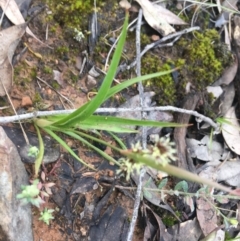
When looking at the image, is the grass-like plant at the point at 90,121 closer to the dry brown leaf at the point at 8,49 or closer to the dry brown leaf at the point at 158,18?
the dry brown leaf at the point at 8,49

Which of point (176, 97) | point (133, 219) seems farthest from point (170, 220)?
point (176, 97)

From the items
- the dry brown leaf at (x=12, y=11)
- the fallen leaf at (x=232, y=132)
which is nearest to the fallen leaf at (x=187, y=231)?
the fallen leaf at (x=232, y=132)

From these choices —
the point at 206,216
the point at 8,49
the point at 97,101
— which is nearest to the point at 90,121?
the point at 97,101

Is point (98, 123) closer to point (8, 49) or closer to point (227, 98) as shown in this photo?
point (8, 49)

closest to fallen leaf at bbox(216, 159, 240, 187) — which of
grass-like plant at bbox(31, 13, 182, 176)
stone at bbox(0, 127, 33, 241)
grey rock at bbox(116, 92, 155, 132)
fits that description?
grey rock at bbox(116, 92, 155, 132)

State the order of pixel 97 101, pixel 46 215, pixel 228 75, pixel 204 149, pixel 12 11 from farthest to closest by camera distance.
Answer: pixel 228 75
pixel 204 149
pixel 12 11
pixel 46 215
pixel 97 101

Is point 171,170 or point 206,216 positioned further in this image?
point 206,216

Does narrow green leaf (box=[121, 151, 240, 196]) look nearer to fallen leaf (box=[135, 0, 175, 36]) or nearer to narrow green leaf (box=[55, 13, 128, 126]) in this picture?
narrow green leaf (box=[55, 13, 128, 126])
